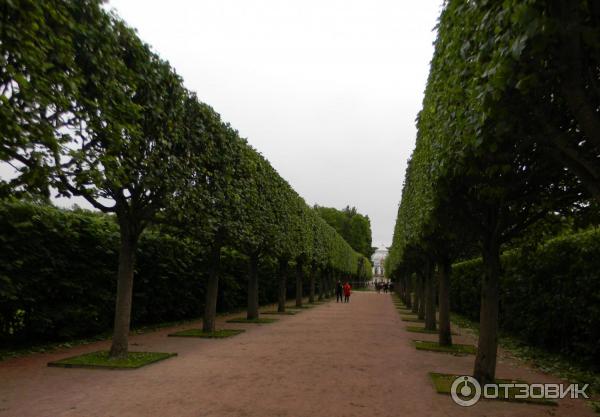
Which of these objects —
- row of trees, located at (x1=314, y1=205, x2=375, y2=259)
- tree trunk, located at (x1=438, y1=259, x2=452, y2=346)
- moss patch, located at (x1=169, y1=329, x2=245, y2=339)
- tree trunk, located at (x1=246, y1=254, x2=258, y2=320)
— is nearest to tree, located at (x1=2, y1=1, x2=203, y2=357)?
moss patch, located at (x1=169, y1=329, x2=245, y2=339)

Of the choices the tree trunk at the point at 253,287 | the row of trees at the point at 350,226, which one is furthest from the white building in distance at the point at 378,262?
the tree trunk at the point at 253,287

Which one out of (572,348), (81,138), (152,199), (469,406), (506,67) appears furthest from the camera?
(572,348)

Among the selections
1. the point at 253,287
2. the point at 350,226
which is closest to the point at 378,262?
the point at 350,226

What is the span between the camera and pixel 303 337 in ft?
51.3

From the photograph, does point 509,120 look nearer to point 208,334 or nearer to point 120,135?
point 120,135

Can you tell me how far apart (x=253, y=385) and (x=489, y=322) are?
15.0ft

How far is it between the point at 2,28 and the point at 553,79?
5.71 meters

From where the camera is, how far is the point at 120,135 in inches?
321

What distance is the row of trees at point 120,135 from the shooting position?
5621mm

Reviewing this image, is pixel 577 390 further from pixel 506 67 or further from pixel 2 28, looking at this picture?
pixel 2 28

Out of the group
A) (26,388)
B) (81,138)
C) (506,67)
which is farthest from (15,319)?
(506,67)

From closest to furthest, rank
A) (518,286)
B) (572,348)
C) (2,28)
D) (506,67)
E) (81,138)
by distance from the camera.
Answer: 1. (506,67)
2. (2,28)
3. (81,138)
4. (572,348)
5. (518,286)

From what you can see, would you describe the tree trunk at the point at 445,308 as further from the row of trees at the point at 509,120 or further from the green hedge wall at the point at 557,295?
the row of trees at the point at 509,120

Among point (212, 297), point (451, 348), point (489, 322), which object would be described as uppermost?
point (212, 297)
